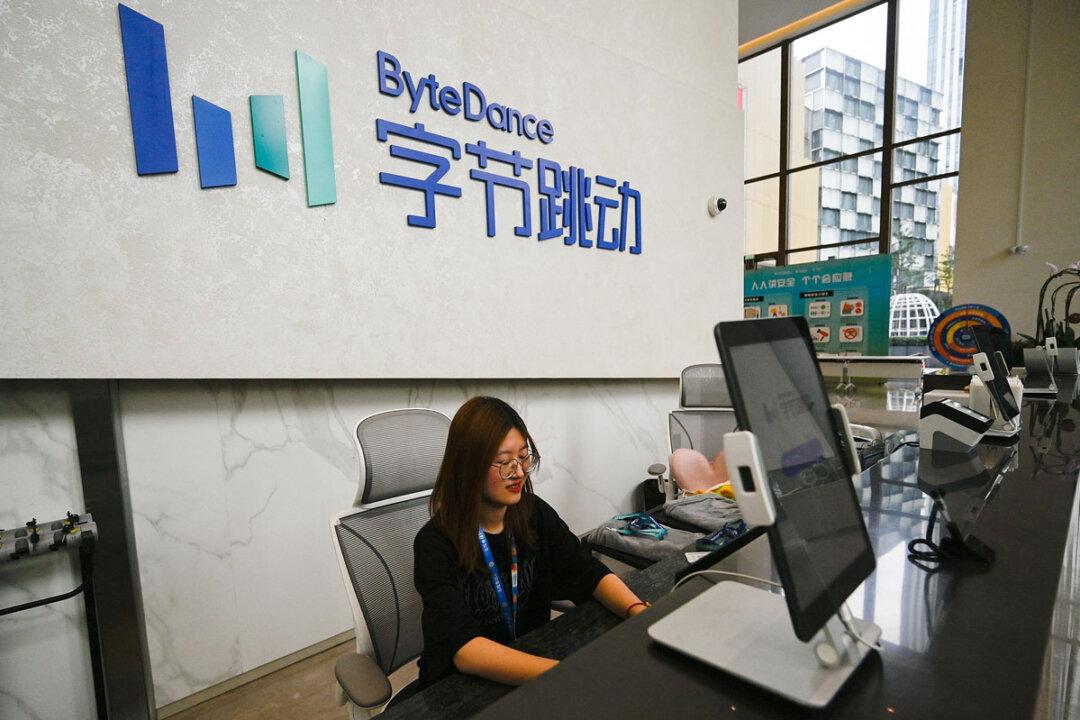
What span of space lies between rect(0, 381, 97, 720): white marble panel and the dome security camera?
12.1 ft

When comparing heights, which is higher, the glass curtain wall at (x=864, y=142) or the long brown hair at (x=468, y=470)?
the glass curtain wall at (x=864, y=142)

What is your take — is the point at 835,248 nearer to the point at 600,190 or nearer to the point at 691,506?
the point at 600,190

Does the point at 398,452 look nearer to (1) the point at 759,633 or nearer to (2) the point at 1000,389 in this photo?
(1) the point at 759,633

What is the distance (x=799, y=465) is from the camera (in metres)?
0.62

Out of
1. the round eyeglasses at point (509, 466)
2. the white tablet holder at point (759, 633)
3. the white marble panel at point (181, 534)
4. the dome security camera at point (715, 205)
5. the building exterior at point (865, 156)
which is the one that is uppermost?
the building exterior at point (865, 156)

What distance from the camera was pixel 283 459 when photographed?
2.08 m

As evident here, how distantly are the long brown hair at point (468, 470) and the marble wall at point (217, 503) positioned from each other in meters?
1.13

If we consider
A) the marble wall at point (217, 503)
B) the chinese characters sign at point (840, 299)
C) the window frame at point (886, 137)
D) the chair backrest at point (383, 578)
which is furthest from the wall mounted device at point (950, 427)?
the window frame at point (886, 137)

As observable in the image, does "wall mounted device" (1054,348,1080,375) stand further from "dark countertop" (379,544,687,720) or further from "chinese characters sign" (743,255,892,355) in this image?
"dark countertop" (379,544,687,720)

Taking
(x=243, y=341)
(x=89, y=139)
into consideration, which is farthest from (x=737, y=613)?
(x=89, y=139)

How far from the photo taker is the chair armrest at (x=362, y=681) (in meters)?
0.98

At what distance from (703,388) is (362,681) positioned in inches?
88.5

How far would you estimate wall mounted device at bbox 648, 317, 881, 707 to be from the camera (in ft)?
1.74

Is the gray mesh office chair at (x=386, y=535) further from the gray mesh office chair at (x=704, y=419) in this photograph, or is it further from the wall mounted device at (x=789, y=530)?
the gray mesh office chair at (x=704, y=419)
